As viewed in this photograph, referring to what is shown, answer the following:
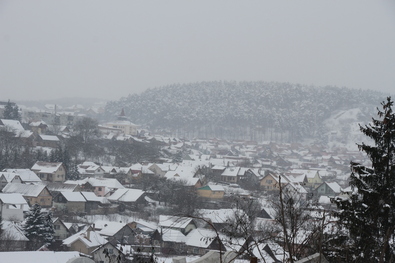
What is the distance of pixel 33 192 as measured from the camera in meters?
21.6

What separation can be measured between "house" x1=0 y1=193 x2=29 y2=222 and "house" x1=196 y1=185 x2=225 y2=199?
890 centimetres

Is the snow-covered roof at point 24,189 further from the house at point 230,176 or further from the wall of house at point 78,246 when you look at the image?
the house at point 230,176

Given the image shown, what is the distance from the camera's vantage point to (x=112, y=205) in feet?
73.0

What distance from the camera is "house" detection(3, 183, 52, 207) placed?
21.2 m

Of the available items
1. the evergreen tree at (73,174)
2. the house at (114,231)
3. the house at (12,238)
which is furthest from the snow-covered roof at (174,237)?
the evergreen tree at (73,174)

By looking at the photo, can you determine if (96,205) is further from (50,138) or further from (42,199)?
(50,138)

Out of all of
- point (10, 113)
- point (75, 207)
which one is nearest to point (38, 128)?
point (10, 113)

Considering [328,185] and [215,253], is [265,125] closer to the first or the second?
[328,185]

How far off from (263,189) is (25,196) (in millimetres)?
12982

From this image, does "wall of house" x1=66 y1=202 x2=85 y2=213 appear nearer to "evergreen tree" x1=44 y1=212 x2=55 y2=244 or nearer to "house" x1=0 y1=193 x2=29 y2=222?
"house" x1=0 y1=193 x2=29 y2=222

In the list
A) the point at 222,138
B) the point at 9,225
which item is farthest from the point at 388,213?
the point at 222,138

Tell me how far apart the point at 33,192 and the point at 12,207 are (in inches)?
134

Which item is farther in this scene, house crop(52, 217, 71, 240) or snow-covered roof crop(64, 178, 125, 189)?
snow-covered roof crop(64, 178, 125, 189)

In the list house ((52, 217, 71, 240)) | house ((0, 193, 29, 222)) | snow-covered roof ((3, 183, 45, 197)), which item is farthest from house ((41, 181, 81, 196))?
house ((52, 217, 71, 240))
